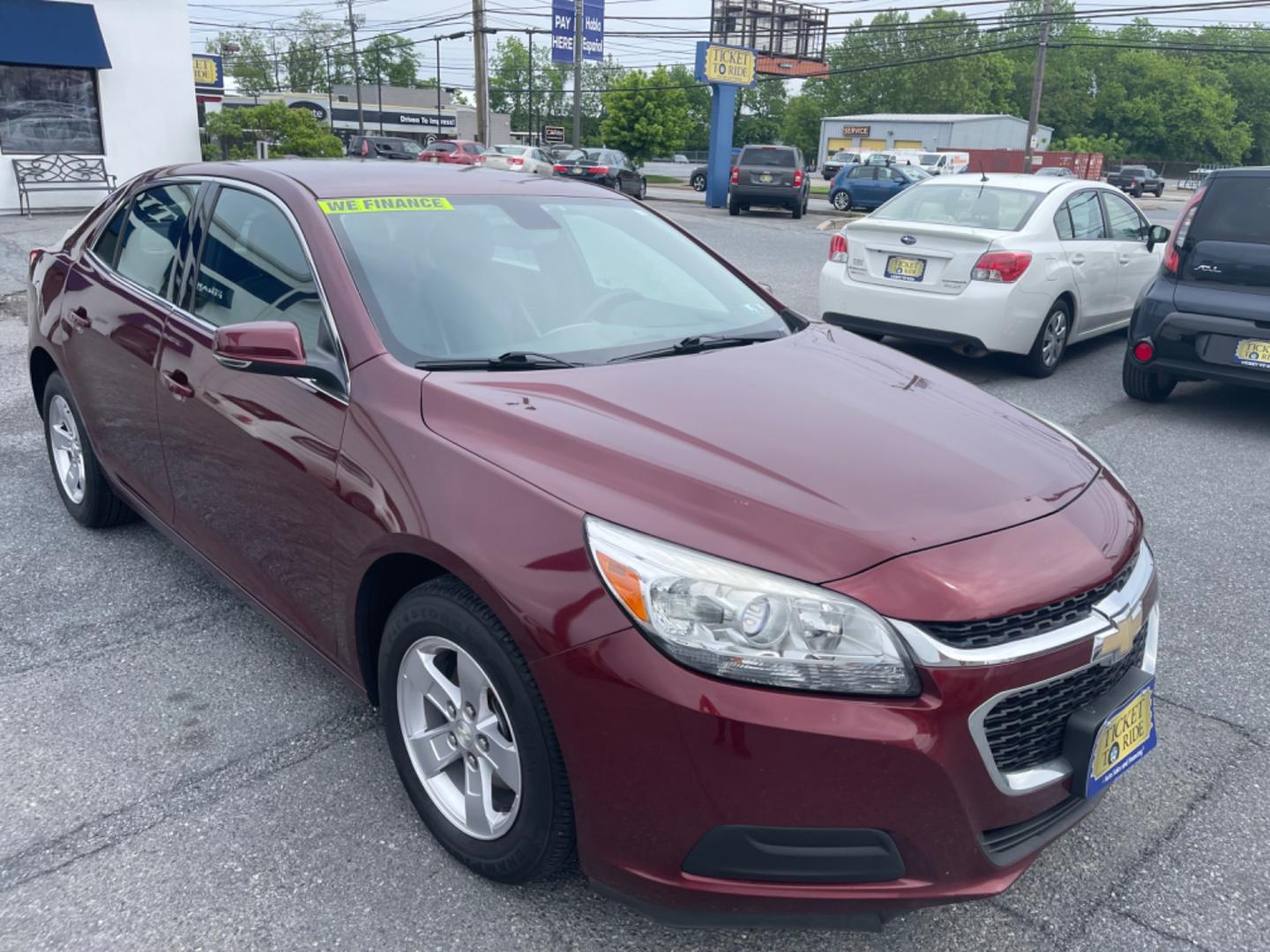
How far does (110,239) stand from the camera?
162 inches

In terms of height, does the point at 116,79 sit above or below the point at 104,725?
above

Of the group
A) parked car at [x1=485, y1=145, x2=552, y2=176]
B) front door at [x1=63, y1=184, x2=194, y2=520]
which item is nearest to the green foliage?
parked car at [x1=485, y1=145, x2=552, y2=176]

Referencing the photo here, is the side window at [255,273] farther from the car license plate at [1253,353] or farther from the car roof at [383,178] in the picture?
the car license plate at [1253,353]

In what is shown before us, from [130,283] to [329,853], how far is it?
234 cm

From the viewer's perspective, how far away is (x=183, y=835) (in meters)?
2.58

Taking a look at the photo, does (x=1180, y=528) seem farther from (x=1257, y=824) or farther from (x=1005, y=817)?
(x=1005, y=817)

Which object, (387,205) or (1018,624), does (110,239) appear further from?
(1018,624)

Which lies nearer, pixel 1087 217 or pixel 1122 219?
pixel 1087 217

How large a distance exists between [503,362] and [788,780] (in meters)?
1.36

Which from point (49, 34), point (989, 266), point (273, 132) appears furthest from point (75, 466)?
point (273, 132)

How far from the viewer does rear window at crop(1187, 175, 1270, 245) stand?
6.47 meters

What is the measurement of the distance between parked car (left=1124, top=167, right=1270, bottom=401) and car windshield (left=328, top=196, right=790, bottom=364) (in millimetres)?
4223

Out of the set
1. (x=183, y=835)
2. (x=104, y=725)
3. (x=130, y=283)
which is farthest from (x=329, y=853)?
(x=130, y=283)

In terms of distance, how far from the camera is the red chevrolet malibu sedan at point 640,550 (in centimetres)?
191
